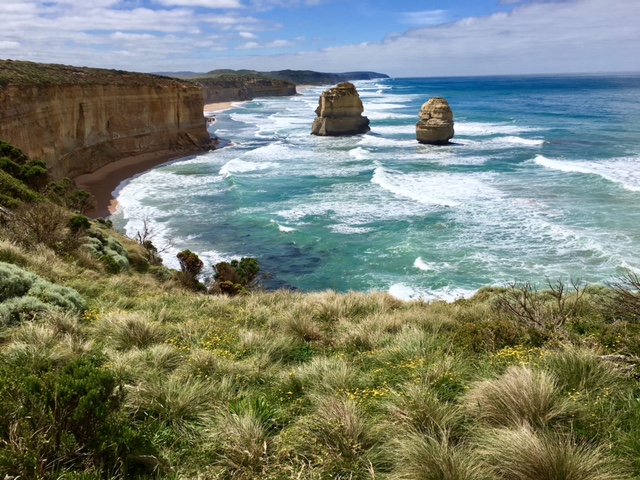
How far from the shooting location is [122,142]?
4156 centimetres

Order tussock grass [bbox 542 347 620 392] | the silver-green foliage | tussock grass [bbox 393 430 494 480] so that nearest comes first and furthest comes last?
1. tussock grass [bbox 393 430 494 480]
2. tussock grass [bbox 542 347 620 392]
3. the silver-green foliage

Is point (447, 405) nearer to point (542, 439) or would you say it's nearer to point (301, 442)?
point (542, 439)

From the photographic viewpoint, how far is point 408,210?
25812mm

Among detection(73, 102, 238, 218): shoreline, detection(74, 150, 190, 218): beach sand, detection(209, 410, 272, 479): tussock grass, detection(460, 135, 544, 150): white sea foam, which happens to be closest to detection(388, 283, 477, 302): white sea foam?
Result: detection(209, 410, 272, 479): tussock grass

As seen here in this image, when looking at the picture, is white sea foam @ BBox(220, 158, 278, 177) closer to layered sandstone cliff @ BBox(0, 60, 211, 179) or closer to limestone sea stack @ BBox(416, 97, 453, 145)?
layered sandstone cliff @ BBox(0, 60, 211, 179)

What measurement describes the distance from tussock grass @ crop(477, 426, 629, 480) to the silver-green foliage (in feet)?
19.4

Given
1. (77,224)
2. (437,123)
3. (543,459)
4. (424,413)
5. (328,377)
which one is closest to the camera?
(543,459)

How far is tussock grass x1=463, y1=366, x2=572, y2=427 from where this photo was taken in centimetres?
384

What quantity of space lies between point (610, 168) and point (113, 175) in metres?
36.8

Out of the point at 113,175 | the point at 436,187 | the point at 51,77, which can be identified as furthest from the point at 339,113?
the point at 51,77

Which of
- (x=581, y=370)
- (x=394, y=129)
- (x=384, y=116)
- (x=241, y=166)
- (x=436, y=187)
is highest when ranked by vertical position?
(x=384, y=116)

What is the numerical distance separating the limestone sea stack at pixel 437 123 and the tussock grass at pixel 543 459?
151 ft

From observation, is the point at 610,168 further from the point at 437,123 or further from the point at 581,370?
the point at 581,370

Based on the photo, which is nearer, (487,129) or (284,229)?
(284,229)
